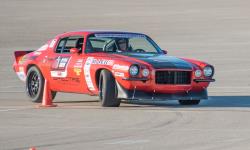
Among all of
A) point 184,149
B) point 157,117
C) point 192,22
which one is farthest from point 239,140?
point 192,22

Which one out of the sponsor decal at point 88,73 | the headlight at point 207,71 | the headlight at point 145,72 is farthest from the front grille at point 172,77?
the sponsor decal at point 88,73

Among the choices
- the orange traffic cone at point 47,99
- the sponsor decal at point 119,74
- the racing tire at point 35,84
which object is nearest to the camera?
the sponsor decal at point 119,74

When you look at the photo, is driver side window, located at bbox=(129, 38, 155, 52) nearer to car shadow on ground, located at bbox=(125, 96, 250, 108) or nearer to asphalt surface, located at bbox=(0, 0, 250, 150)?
car shadow on ground, located at bbox=(125, 96, 250, 108)

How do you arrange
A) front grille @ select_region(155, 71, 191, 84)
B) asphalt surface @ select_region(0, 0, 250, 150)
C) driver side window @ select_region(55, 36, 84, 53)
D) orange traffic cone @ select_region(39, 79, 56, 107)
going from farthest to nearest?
driver side window @ select_region(55, 36, 84, 53), orange traffic cone @ select_region(39, 79, 56, 107), front grille @ select_region(155, 71, 191, 84), asphalt surface @ select_region(0, 0, 250, 150)

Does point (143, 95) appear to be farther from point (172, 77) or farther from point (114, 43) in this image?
point (114, 43)

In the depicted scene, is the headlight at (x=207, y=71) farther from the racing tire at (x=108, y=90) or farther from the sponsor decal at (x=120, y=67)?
the racing tire at (x=108, y=90)

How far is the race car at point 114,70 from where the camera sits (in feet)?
49.4

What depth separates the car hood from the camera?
15215mm

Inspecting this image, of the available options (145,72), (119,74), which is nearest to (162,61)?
(145,72)

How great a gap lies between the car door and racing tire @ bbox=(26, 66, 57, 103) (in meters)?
0.30

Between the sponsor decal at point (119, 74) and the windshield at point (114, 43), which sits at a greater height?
the windshield at point (114, 43)

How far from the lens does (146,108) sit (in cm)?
1522

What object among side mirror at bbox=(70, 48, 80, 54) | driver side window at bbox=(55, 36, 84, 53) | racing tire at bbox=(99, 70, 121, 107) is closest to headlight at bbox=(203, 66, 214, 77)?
racing tire at bbox=(99, 70, 121, 107)

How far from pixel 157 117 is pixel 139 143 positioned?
2.93 metres
